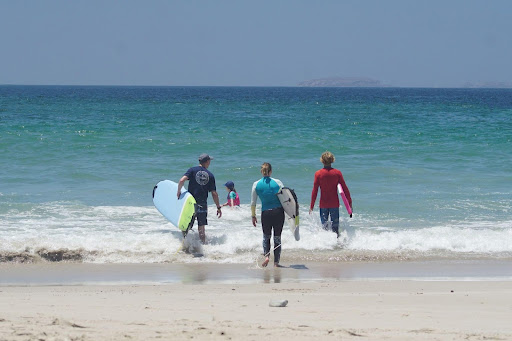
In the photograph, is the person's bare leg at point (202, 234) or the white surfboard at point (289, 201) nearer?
the white surfboard at point (289, 201)

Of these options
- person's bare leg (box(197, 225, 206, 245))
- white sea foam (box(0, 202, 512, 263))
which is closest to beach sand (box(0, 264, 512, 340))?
white sea foam (box(0, 202, 512, 263))

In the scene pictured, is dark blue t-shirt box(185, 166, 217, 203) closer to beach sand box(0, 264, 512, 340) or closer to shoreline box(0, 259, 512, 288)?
shoreline box(0, 259, 512, 288)

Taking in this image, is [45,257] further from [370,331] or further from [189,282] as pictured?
[370,331]

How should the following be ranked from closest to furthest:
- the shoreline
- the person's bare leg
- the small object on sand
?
the small object on sand < the shoreline < the person's bare leg

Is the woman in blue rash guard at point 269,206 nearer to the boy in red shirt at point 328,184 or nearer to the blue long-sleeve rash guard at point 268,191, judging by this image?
the blue long-sleeve rash guard at point 268,191

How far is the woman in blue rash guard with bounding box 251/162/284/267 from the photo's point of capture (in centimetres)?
759

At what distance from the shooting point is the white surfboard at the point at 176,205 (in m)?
8.57

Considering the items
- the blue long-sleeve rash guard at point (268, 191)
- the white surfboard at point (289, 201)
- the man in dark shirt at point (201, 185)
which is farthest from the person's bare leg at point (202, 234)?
the white surfboard at point (289, 201)

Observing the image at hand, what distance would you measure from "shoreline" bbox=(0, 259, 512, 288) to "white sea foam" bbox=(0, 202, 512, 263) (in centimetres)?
34

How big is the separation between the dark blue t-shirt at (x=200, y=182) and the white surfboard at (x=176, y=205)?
0.11 meters

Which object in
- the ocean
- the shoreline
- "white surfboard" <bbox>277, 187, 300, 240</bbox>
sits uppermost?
"white surfboard" <bbox>277, 187, 300, 240</bbox>

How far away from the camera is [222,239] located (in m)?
8.76

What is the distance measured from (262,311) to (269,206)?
8.53 ft

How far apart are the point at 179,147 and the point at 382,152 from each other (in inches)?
239
